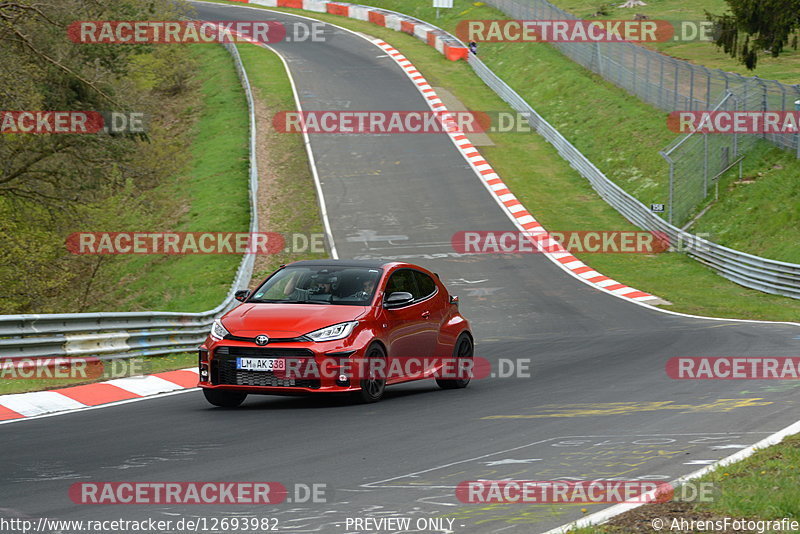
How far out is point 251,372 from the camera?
10914mm

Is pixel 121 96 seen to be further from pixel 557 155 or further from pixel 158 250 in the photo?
pixel 557 155

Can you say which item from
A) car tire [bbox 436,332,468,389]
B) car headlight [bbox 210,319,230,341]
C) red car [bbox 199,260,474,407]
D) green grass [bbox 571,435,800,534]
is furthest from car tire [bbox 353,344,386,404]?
green grass [bbox 571,435,800,534]

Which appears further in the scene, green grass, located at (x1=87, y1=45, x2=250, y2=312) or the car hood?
green grass, located at (x1=87, y1=45, x2=250, y2=312)

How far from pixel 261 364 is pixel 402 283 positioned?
2520mm

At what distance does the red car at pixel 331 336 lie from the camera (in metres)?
10.9

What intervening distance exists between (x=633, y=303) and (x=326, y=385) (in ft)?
49.7

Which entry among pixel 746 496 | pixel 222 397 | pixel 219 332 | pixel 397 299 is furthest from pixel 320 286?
pixel 746 496

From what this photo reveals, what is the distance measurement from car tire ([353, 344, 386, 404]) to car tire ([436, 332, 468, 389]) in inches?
71.1

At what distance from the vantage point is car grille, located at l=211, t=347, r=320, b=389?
35.6ft

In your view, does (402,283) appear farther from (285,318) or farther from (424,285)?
(285,318)

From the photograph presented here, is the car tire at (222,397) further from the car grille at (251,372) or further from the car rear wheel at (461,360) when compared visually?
the car rear wheel at (461,360)

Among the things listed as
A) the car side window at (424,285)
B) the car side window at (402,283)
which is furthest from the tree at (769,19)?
the car side window at (402,283)

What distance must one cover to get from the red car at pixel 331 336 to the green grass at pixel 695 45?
37.9m

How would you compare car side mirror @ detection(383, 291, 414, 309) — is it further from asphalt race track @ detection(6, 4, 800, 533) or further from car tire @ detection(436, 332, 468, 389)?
car tire @ detection(436, 332, 468, 389)
